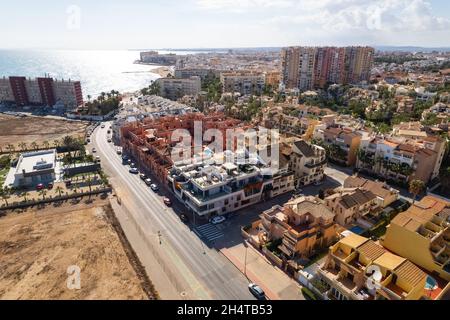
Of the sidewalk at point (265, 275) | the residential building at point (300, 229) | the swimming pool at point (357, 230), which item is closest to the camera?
the sidewalk at point (265, 275)

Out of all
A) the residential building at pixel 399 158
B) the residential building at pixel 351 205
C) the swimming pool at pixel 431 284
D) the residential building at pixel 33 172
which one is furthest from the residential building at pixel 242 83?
the swimming pool at pixel 431 284

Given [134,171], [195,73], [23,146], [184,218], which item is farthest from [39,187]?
[195,73]

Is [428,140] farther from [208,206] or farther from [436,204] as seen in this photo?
[208,206]

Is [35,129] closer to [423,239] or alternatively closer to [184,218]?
[184,218]

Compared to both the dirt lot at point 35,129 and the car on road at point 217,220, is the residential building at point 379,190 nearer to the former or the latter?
the car on road at point 217,220

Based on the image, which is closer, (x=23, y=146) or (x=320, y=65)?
(x=23, y=146)

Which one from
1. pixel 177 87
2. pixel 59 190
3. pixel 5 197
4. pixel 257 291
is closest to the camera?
pixel 257 291
